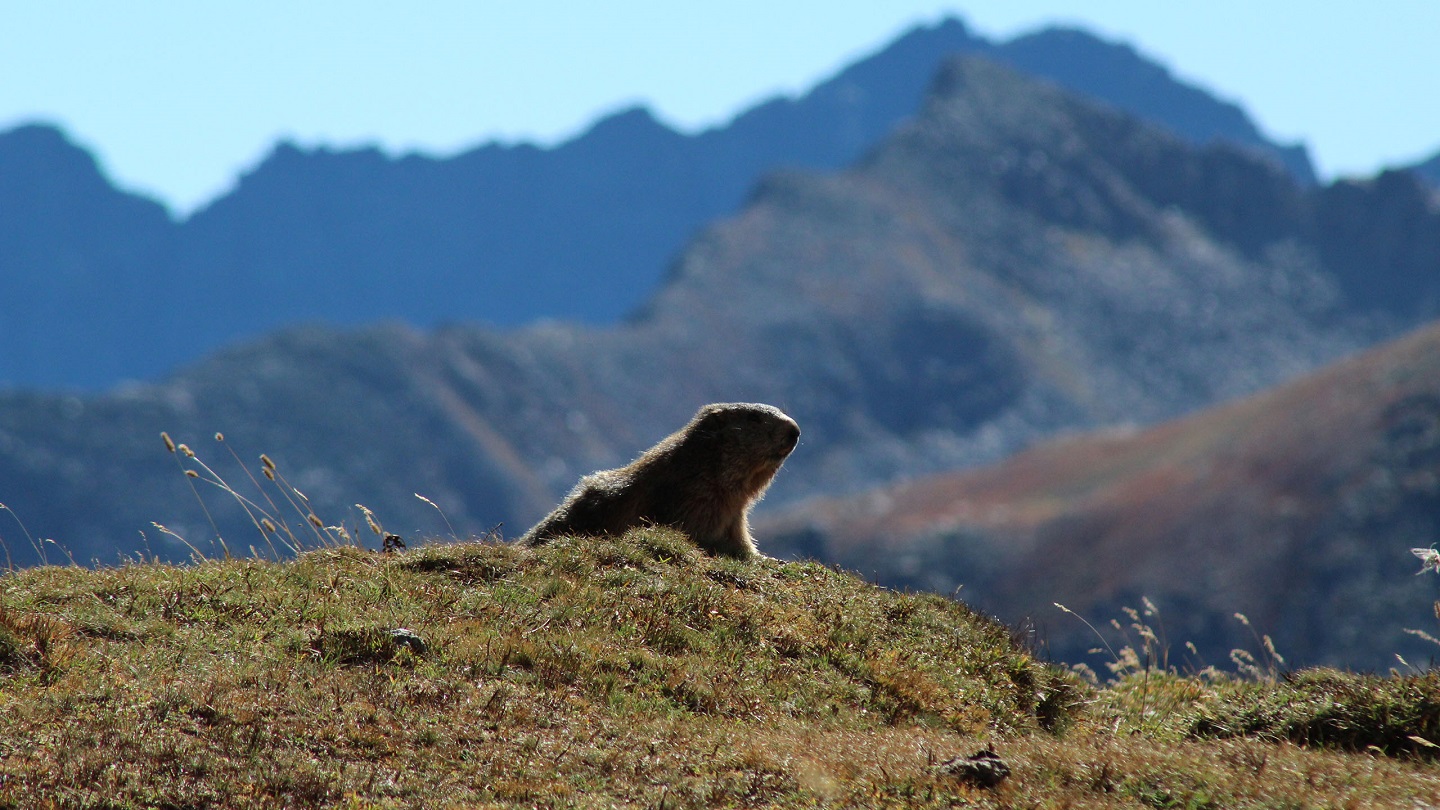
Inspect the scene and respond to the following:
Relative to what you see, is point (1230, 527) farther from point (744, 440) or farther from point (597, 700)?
point (597, 700)

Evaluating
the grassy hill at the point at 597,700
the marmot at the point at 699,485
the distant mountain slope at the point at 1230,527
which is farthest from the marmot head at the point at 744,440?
the distant mountain slope at the point at 1230,527

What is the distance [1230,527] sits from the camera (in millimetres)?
148000

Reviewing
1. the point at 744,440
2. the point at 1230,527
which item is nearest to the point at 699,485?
the point at 744,440

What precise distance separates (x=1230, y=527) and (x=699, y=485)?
146041mm

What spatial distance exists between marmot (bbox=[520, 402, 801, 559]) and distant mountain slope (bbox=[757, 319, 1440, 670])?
107 metres

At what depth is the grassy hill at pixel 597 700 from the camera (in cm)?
773

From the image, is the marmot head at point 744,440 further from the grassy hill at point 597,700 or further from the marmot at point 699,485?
the grassy hill at point 597,700

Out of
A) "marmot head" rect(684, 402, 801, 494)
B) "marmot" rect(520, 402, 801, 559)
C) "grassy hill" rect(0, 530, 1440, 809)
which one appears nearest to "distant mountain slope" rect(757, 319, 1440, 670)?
"marmot head" rect(684, 402, 801, 494)

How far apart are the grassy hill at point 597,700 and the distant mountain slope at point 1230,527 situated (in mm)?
109262

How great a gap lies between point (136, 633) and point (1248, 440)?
556 feet

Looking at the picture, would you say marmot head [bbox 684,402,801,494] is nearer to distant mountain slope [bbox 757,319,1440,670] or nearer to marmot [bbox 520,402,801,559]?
marmot [bbox 520,402,801,559]

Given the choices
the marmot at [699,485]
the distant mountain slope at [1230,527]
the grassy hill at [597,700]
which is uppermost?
the distant mountain slope at [1230,527]

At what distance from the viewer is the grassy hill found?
7.73 meters

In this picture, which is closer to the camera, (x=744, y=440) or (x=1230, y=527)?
(x=744, y=440)
